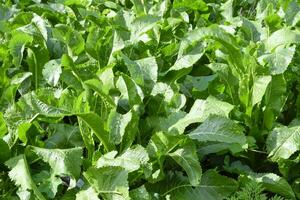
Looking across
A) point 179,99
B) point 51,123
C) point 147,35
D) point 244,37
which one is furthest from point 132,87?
point 244,37

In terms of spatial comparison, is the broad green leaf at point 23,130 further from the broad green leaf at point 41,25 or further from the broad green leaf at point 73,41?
the broad green leaf at point 41,25

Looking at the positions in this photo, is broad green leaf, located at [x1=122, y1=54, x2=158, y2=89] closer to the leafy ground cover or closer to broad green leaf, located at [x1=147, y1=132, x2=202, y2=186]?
the leafy ground cover

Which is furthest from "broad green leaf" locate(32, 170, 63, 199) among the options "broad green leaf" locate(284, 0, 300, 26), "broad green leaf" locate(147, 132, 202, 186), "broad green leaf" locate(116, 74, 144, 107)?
"broad green leaf" locate(284, 0, 300, 26)

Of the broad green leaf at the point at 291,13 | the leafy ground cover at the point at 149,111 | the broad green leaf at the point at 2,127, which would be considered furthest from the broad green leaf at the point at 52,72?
the broad green leaf at the point at 291,13

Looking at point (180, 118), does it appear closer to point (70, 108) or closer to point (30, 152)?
point (70, 108)

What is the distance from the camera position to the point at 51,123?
2619mm

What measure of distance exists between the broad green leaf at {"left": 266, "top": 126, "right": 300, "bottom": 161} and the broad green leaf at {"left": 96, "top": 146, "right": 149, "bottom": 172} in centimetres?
67

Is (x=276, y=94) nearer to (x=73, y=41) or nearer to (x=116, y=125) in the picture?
(x=116, y=125)

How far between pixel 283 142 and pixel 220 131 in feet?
1.19

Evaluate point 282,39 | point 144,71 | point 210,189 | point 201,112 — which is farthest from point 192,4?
point 210,189

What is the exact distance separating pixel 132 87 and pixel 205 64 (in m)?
0.76

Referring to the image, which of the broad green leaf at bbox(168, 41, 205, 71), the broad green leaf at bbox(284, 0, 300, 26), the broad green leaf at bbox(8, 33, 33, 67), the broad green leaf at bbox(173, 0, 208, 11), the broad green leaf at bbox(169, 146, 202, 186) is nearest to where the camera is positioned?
the broad green leaf at bbox(169, 146, 202, 186)

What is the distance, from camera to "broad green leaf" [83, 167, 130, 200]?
2.14 m

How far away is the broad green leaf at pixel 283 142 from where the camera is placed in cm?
251
